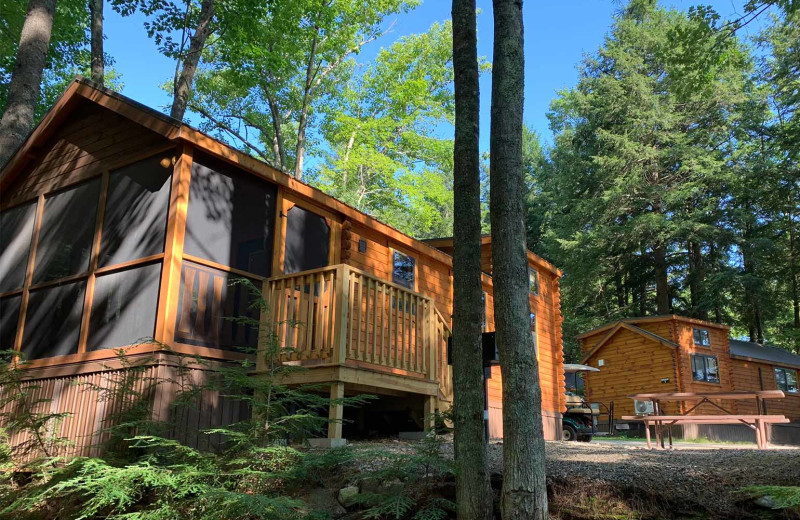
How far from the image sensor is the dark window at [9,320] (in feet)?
31.4

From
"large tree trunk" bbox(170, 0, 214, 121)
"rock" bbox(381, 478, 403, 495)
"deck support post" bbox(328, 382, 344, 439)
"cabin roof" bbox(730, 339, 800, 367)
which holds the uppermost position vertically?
"large tree trunk" bbox(170, 0, 214, 121)

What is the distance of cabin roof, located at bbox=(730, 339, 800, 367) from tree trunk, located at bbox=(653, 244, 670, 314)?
3191 millimetres

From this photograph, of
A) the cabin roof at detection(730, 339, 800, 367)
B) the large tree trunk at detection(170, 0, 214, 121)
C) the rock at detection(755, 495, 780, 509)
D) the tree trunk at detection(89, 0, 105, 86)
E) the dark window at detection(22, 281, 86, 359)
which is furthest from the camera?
the cabin roof at detection(730, 339, 800, 367)

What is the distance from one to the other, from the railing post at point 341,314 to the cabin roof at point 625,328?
64.5 ft

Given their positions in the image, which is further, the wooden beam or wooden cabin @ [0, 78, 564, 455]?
wooden cabin @ [0, 78, 564, 455]

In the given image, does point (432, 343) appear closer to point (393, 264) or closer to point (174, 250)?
point (393, 264)

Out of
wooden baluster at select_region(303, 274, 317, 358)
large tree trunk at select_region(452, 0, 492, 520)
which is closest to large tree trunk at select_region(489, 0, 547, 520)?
large tree trunk at select_region(452, 0, 492, 520)

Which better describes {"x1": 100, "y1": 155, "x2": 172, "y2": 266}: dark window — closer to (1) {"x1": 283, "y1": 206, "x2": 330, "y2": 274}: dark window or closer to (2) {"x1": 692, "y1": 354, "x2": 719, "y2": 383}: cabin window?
(1) {"x1": 283, "y1": 206, "x2": 330, "y2": 274}: dark window

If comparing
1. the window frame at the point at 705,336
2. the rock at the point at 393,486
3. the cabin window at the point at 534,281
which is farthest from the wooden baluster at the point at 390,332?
the window frame at the point at 705,336

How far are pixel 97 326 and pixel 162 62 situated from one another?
81.5ft

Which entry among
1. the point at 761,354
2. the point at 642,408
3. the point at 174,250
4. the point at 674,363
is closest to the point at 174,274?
the point at 174,250

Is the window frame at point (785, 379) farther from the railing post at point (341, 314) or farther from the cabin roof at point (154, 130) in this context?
the railing post at point (341, 314)

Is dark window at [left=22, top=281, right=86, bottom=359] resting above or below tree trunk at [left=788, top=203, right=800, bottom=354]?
below

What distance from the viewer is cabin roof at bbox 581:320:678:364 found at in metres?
24.0
